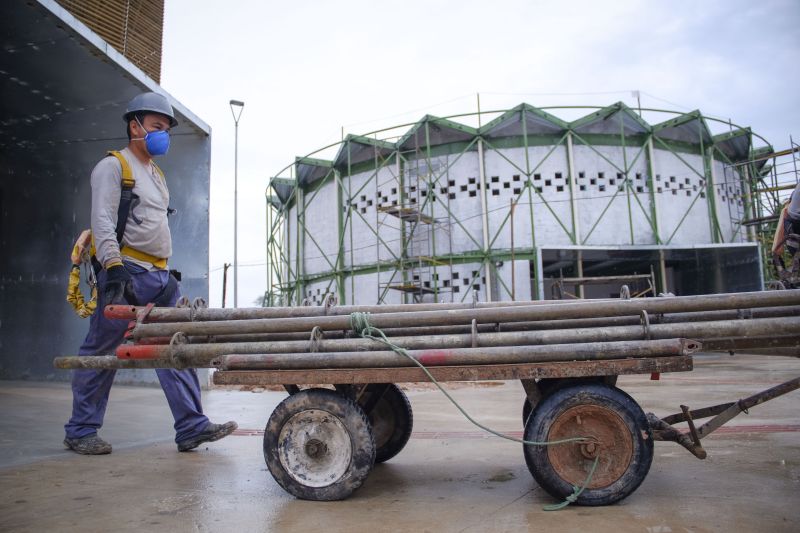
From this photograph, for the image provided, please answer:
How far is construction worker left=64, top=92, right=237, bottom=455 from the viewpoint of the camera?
396 cm

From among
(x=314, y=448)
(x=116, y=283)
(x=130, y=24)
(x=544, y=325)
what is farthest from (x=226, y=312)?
(x=130, y=24)

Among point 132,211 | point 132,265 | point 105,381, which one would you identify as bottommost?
point 105,381

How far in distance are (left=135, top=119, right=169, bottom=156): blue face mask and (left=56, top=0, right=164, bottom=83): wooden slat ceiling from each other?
12.4 ft

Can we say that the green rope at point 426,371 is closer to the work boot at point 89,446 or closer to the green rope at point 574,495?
the green rope at point 574,495

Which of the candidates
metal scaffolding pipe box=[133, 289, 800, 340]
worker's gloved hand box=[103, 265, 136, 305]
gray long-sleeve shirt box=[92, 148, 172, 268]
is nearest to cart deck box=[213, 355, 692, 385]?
metal scaffolding pipe box=[133, 289, 800, 340]

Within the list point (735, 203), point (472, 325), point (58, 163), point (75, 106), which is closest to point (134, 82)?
point (75, 106)

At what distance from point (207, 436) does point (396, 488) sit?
5.64ft

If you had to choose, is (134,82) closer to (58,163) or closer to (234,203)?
(58,163)

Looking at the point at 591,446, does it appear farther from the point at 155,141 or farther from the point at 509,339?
the point at 155,141

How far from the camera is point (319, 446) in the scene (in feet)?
9.53

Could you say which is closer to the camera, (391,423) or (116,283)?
(116,283)

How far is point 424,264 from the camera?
2234 cm

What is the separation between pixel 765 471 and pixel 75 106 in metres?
7.92

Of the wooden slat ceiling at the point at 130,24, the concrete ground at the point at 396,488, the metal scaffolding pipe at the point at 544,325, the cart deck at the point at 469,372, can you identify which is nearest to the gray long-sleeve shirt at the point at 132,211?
the metal scaffolding pipe at the point at 544,325
